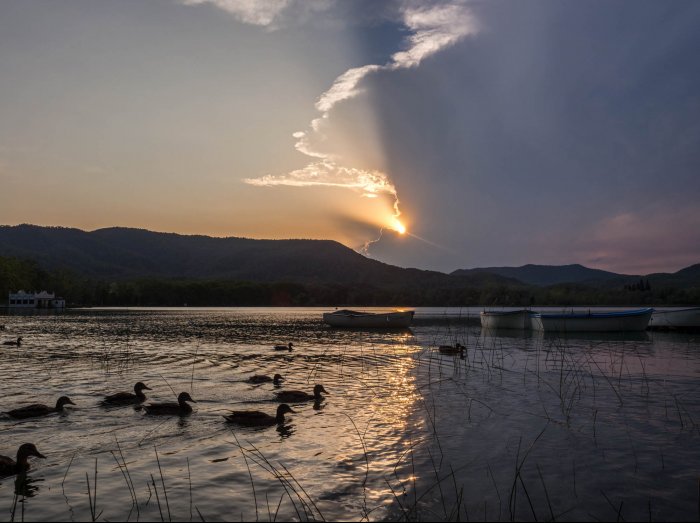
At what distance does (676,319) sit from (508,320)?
55.2ft

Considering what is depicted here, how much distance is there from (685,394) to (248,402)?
15.4m

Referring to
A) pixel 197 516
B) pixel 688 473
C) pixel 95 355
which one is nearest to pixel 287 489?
pixel 197 516

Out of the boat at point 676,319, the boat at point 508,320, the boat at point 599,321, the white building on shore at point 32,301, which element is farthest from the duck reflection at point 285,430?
the white building on shore at point 32,301

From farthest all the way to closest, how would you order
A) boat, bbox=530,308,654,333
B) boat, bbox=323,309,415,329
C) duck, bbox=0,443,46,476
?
boat, bbox=323,309,415,329
boat, bbox=530,308,654,333
duck, bbox=0,443,46,476

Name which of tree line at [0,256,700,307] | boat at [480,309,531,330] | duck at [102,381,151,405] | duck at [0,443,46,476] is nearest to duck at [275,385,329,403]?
duck at [102,381,151,405]

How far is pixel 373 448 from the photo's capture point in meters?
11.8

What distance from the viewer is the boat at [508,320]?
192 feet

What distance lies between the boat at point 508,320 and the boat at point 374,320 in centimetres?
915

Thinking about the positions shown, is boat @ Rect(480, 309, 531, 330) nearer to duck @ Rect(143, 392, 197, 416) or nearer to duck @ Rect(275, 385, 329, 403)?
duck @ Rect(275, 385, 329, 403)

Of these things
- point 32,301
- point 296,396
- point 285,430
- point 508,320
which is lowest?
point 285,430

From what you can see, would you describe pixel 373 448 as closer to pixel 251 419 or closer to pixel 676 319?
pixel 251 419

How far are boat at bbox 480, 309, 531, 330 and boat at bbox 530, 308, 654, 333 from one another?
20.4 feet

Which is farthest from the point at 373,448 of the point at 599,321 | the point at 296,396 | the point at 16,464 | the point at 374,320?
the point at 374,320

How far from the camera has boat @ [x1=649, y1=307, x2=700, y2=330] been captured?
51844mm
